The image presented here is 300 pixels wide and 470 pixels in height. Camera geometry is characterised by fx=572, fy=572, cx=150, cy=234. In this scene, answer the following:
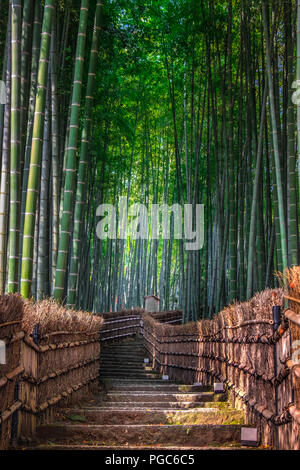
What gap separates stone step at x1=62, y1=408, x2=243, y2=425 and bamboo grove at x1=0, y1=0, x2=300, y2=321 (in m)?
0.95

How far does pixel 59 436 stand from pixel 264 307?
45.2 inches

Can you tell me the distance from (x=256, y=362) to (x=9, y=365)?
119 centimetres

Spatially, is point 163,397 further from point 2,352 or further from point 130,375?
point 130,375

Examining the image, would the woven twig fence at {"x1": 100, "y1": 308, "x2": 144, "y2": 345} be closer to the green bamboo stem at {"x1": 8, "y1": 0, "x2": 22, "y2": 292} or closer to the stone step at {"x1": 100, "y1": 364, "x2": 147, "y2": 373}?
the stone step at {"x1": 100, "y1": 364, "x2": 147, "y2": 373}

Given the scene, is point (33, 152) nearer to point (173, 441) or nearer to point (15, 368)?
point (15, 368)

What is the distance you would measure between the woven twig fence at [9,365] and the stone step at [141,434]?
16.4 inches

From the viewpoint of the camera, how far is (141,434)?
2756 millimetres

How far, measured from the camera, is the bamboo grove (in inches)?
151

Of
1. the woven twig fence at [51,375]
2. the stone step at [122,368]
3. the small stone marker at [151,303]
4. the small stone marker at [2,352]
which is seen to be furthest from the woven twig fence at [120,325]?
the small stone marker at [2,352]

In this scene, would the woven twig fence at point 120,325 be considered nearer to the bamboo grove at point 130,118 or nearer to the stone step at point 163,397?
the bamboo grove at point 130,118

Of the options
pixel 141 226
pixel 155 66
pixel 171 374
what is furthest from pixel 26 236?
pixel 141 226

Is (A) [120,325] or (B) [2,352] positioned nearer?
(B) [2,352]

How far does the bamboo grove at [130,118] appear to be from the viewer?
12.6ft

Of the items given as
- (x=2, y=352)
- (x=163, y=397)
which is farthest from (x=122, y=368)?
(x=2, y=352)
